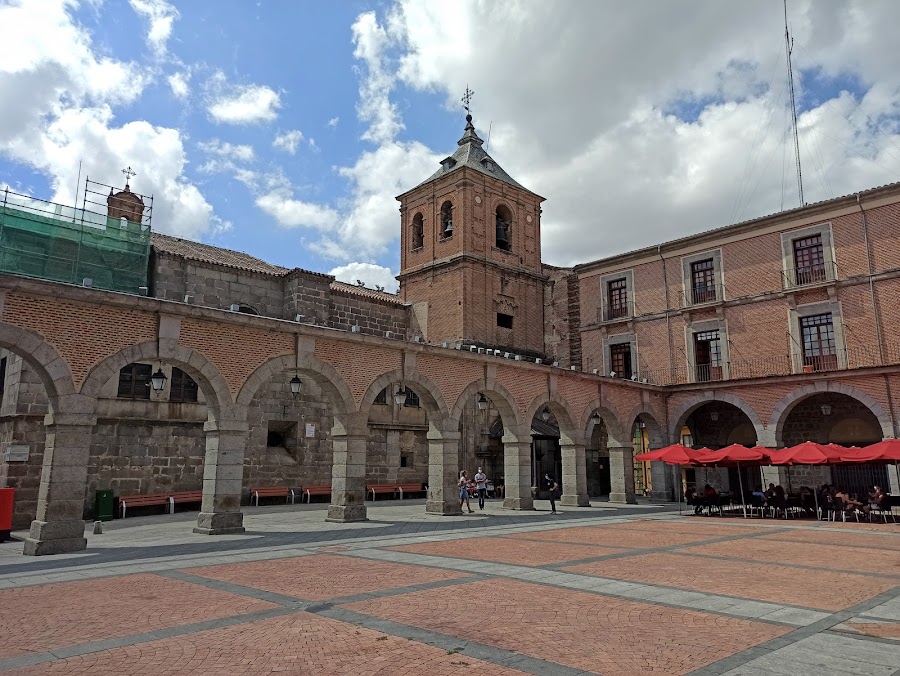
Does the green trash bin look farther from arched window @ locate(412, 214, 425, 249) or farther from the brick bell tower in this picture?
arched window @ locate(412, 214, 425, 249)

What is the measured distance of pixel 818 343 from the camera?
2378cm

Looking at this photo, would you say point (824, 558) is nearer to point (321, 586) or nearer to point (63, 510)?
point (321, 586)

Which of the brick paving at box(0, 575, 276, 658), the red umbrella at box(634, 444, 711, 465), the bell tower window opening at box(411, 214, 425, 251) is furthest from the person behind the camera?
the bell tower window opening at box(411, 214, 425, 251)

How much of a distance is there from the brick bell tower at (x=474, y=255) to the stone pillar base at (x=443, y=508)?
1101 centimetres

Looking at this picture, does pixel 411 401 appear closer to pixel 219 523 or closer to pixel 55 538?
pixel 219 523

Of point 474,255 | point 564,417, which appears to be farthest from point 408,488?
point 474,255

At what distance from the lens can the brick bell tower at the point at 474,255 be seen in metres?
28.9

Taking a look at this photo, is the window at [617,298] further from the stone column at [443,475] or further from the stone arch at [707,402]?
the stone column at [443,475]

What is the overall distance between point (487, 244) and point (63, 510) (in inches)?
854

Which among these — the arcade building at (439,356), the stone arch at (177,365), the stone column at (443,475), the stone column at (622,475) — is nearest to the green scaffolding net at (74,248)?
the arcade building at (439,356)

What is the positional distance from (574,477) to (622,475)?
2.71 meters

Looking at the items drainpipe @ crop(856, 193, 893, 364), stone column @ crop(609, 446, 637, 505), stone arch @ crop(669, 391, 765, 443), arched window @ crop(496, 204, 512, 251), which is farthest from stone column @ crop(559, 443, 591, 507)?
arched window @ crop(496, 204, 512, 251)

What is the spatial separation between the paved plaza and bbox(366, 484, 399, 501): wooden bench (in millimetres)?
11407

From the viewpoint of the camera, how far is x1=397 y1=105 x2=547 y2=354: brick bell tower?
94.9 ft
